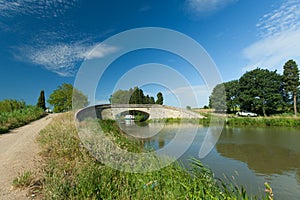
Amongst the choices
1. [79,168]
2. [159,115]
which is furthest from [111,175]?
[159,115]

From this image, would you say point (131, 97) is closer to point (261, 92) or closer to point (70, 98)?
point (70, 98)

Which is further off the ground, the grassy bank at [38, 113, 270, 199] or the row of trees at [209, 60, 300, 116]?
the row of trees at [209, 60, 300, 116]

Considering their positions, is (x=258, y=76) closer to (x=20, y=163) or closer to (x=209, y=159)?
(x=209, y=159)

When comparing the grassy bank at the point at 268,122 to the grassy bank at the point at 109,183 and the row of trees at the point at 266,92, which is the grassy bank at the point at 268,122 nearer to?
the row of trees at the point at 266,92

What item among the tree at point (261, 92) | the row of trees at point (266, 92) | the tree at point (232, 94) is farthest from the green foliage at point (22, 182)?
the tree at point (232, 94)

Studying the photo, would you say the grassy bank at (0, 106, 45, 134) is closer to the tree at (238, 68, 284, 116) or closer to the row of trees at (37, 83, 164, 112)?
the row of trees at (37, 83, 164, 112)

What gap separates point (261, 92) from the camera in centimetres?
3133

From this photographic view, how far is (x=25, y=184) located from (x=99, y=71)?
5687 mm

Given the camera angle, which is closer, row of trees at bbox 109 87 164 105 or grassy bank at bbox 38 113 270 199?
grassy bank at bbox 38 113 270 199

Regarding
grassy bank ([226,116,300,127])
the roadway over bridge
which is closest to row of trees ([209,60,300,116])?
the roadway over bridge

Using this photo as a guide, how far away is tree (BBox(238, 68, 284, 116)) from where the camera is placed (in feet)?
99.6

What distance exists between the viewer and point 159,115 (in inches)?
1431

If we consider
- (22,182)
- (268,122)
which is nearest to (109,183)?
(22,182)

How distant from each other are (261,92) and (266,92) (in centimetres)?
75
